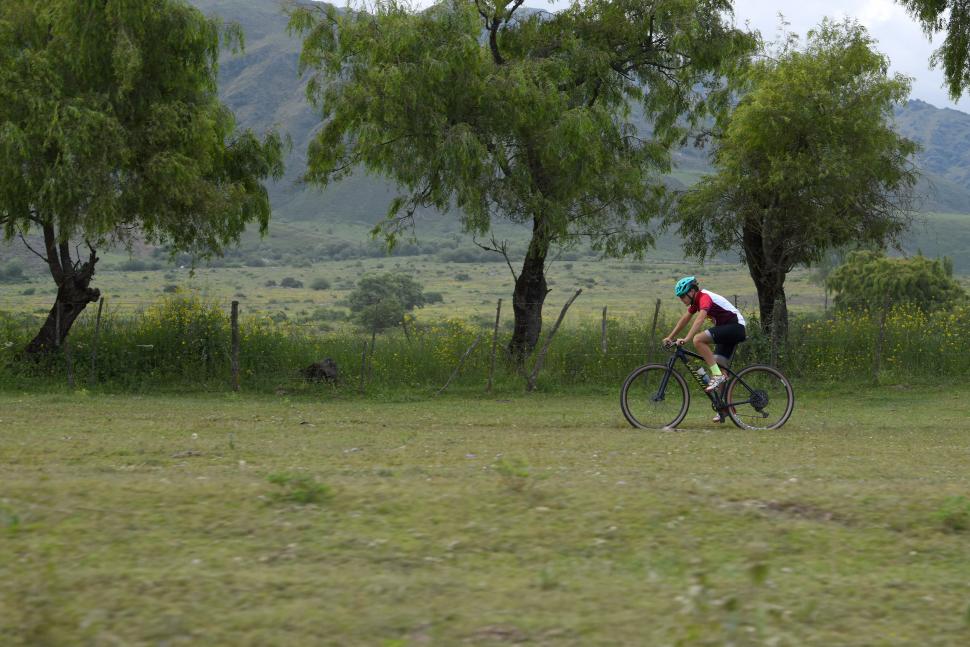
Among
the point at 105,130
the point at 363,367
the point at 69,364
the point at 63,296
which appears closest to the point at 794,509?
the point at 363,367

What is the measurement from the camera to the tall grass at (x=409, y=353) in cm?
2384

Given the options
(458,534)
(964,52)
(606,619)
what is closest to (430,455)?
(458,534)

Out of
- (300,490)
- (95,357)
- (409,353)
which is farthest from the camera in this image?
(409,353)

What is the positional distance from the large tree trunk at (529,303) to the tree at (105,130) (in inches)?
267

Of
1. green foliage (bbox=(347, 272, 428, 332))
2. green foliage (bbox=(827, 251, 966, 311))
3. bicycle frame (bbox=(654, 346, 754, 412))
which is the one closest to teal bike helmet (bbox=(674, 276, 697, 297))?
bicycle frame (bbox=(654, 346, 754, 412))

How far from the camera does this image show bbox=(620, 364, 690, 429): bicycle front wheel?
14.9 meters

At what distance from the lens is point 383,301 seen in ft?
209

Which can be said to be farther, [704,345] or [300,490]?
[704,345]

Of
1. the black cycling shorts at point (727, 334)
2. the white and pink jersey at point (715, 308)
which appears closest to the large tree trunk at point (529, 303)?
the black cycling shorts at point (727, 334)

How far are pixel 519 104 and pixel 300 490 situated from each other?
698 inches

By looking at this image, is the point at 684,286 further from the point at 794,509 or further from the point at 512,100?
the point at 512,100

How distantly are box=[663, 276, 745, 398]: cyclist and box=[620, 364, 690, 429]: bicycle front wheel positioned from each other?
0.45m

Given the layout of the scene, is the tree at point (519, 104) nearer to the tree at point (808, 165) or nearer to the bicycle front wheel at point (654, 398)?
the tree at point (808, 165)

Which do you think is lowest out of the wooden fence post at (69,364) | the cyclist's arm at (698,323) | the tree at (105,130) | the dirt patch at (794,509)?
the wooden fence post at (69,364)
